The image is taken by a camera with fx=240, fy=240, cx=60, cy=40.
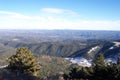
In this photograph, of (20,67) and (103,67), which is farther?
(20,67)

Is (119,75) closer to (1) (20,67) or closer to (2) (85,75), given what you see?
(2) (85,75)

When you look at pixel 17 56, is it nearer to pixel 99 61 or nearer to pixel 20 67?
pixel 20 67

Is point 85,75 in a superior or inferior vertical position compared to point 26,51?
inferior

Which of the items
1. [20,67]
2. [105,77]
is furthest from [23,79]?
[105,77]

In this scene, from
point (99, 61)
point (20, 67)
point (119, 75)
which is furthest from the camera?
point (20, 67)

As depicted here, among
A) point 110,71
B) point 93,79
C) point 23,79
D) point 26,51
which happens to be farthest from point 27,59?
point 110,71

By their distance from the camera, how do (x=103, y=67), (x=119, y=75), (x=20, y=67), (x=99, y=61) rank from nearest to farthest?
(x=119, y=75), (x=103, y=67), (x=99, y=61), (x=20, y=67)

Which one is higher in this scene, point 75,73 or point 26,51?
point 26,51

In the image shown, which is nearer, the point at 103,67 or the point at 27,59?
the point at 103,67

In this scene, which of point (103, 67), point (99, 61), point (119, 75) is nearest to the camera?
point (119, 75)
